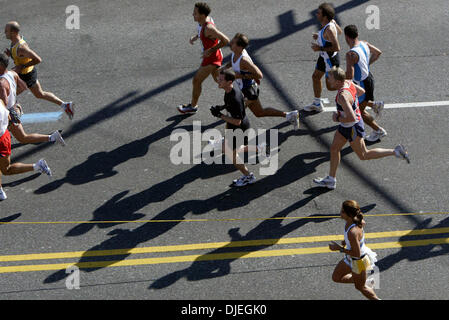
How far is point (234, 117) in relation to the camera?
8234 millimetres

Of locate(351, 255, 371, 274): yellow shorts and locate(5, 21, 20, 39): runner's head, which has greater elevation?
locate(5, 21, 20, 39): runner's head

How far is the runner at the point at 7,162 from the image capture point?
26.5 ft

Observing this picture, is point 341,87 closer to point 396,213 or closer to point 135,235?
point 396,213

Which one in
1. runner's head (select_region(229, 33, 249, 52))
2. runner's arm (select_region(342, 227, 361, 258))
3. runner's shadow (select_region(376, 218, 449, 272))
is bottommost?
runner's shadow (select_region(376, 218, 449, 272))

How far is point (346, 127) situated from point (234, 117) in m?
1.51

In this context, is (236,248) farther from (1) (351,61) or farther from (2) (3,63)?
(2) (3,63)

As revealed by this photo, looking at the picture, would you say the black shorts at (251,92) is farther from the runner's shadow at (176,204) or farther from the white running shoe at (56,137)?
the white running shoe at (56,137)

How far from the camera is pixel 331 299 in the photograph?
6707mm

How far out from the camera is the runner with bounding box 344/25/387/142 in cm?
885

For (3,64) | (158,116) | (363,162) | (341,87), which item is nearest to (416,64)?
(363,162)

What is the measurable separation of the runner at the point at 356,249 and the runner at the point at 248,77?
3.34 meters

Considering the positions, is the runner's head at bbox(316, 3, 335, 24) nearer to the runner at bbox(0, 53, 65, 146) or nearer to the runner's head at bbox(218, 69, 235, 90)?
the runner's head at bbox(218, 69, 235, 90)

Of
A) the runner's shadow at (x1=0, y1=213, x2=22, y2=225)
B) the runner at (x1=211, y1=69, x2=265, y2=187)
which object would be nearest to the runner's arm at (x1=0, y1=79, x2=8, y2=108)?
the runner's shadow at (x1=0, y1=213, x2=22, y2=225)

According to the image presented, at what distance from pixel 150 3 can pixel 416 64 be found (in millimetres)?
6127
